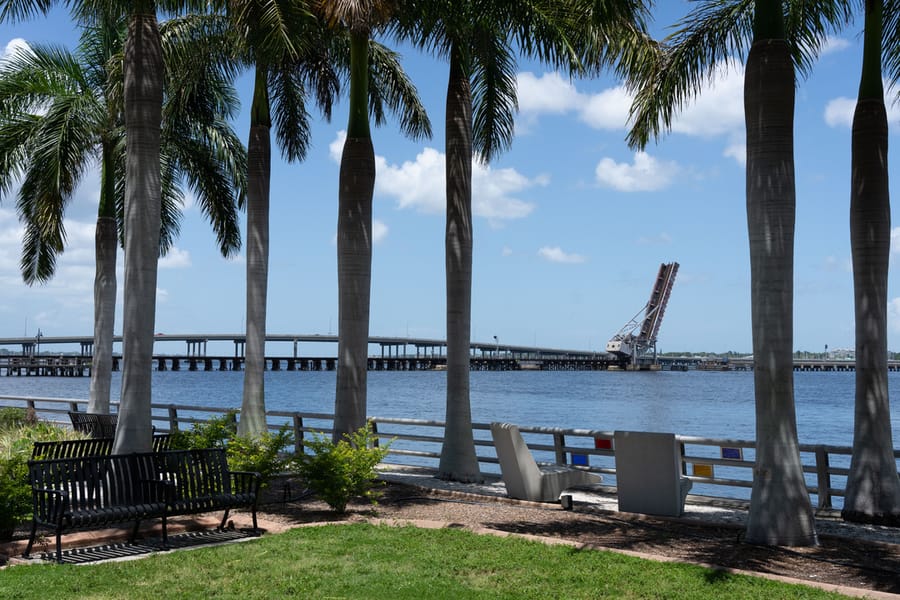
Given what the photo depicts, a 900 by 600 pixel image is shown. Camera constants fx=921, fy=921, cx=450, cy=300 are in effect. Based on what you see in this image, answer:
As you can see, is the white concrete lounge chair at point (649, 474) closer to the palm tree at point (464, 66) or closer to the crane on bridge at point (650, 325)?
the palm tree at point (464, 66)

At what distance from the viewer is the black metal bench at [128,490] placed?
8.24 m

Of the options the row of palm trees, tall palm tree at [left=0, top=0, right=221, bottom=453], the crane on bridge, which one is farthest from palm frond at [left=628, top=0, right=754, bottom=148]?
the crane on bridge

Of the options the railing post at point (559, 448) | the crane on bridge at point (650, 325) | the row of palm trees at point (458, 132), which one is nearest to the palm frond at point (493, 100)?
the row of palm trees at point (458, 132)

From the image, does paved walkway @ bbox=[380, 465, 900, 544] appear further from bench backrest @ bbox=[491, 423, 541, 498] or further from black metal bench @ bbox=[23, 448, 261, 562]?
black metal bench @ bbox=[23, 448, 261, 562]

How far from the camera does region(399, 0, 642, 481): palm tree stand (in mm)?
14266

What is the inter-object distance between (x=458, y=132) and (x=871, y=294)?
7.04 meters

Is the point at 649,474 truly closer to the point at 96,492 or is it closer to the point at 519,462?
the point at 519,462

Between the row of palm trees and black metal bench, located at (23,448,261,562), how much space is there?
1.59m

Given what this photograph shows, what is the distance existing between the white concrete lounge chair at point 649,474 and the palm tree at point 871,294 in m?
2.05

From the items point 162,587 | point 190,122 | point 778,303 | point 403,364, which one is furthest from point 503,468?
point 403,364

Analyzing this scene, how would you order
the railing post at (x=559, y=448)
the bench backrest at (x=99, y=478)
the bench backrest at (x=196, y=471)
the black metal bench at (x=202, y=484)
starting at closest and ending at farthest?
the bench backrest at (x=99, y=478), the black metal bench at (x=202, y=484), the bench backrest at (x=196, y=471), the railing post at (x=559, y=448)

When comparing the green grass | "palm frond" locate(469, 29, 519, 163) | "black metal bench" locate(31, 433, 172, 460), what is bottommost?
the green grass

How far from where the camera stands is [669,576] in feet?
24.4

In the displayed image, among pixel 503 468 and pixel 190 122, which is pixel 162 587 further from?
pixel 190 122
